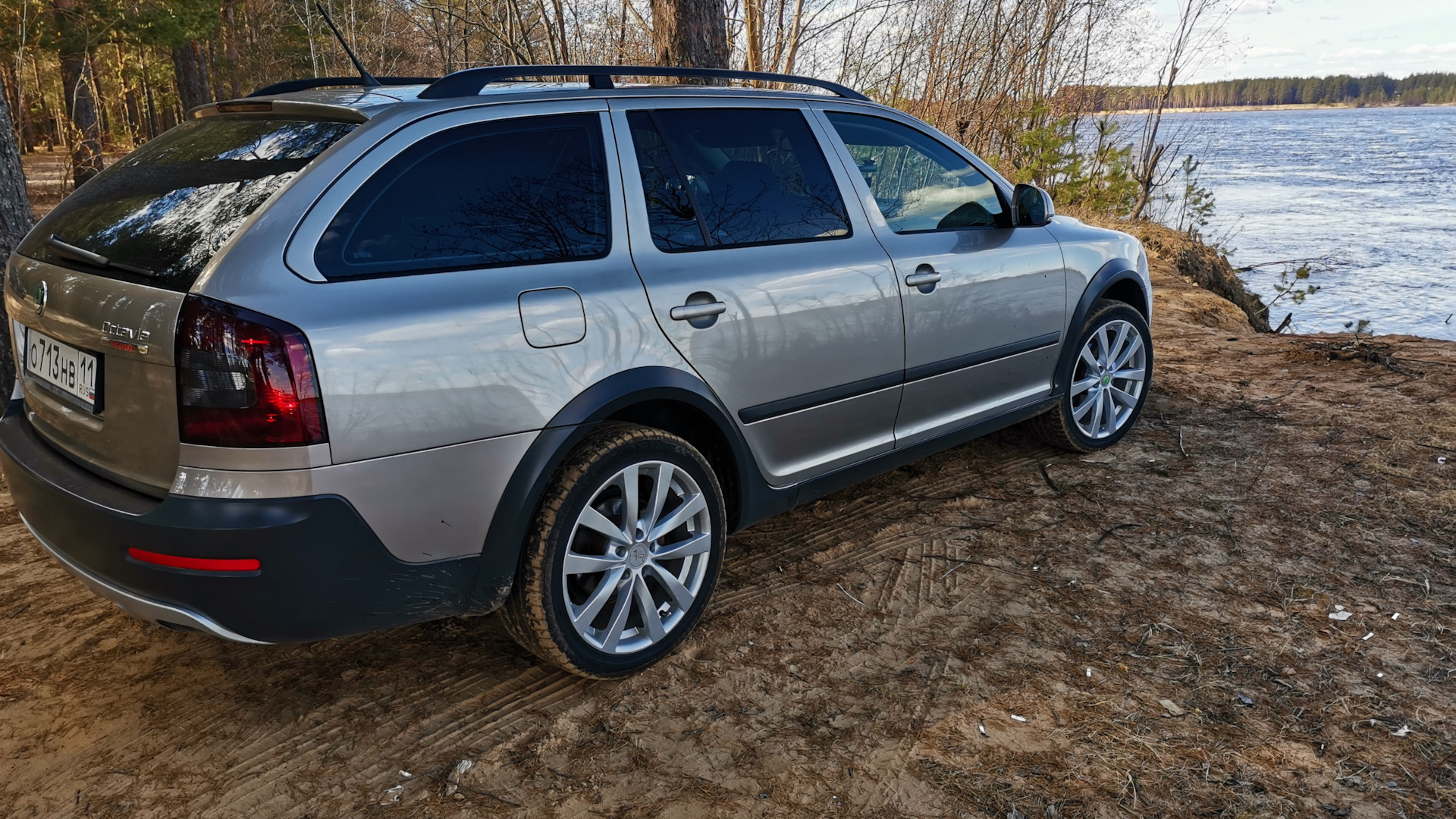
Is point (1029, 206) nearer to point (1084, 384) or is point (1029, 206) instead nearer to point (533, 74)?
point (1084, 384)

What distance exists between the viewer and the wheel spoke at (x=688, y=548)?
9.49 ft

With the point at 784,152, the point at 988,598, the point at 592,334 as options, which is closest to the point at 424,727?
the point at 592,334

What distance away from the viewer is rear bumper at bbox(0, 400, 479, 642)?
2.13 m

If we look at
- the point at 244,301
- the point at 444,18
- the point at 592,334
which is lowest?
the point at 592,334

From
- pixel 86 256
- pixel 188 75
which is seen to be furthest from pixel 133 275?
pixel 188 75

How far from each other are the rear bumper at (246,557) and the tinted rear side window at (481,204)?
0.60 meters

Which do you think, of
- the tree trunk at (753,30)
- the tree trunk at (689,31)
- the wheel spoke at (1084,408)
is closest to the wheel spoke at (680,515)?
the wheel spoke at (1084,408)

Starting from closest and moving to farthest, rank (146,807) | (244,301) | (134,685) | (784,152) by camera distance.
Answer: (244,301)
(146,807)
(134,685)
(784,152)

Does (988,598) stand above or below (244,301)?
below

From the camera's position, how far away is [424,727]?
8.70 feet

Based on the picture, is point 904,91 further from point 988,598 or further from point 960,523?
point 988,598

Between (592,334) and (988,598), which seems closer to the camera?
(592,334)

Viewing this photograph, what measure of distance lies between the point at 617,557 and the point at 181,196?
150cm

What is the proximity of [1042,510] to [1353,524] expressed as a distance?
1.25 m
